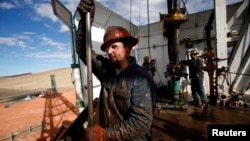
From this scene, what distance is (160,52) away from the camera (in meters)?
10.3

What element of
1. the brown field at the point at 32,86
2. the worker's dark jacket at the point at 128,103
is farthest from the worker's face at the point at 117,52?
the brown field at the point at 32,86

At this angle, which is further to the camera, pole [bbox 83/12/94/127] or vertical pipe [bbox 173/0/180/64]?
vertical pipe [bbox 173/0/180/64]

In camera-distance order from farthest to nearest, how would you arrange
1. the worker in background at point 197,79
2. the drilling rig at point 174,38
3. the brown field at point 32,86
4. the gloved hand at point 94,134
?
the brown field at point 32,86, the worker in background at point 197,79, the drilling rig at point 174,38, the gloved hand at point 94,134

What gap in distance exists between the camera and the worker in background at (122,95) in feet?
4.83

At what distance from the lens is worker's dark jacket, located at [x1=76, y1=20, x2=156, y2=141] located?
147 centimetres

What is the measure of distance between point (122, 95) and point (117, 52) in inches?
17.5

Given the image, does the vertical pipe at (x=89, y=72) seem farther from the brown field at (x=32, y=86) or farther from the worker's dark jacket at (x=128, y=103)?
the brown field at (x=32, y=86)

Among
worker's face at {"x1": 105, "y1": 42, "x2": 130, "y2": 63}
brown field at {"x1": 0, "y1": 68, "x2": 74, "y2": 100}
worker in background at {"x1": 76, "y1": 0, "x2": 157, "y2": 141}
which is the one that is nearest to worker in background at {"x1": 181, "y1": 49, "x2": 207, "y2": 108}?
worker in background at {"x1": 76, "y1": 0, "x2": 157, "y2": 141}

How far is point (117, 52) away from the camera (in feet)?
5.76

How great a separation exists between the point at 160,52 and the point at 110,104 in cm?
893

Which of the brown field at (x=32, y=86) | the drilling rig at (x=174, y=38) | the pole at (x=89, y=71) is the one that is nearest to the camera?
the pole at (x=89, y=71)

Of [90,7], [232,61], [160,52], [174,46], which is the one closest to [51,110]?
[160,52]

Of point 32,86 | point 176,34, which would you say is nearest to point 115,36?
point 176,34

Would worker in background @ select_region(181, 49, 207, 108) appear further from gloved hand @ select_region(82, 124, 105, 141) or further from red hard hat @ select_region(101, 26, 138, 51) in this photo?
gloved hand @ select_region(82, 124, 105, 141)
